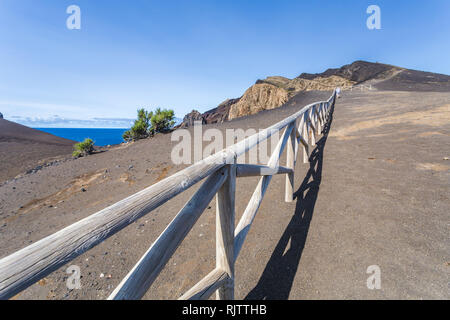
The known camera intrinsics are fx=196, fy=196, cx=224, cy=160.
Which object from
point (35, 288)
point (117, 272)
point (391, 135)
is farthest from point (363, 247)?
point (391, 135)

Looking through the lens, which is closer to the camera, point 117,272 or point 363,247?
point 363,247

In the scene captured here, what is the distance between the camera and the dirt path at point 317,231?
2057 mm

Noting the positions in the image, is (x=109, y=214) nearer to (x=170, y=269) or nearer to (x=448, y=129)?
(x=170, y=269)

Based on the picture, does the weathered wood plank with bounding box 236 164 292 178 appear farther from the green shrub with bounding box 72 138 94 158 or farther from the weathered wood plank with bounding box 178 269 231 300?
the green shrub with bounding box 72 138 94 158

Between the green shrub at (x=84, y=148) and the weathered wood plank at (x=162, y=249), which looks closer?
the weathered wood plank at (x=162, y=249)

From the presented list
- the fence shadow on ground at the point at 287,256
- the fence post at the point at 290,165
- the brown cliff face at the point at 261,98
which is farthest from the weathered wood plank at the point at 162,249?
the brown cliff face at the point at 261,98

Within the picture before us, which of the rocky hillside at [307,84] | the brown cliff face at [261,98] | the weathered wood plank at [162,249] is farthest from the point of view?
the brown cliff face at [261,98]

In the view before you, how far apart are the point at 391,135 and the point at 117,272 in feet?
27.6

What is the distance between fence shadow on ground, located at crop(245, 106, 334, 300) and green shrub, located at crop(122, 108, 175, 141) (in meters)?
12.1

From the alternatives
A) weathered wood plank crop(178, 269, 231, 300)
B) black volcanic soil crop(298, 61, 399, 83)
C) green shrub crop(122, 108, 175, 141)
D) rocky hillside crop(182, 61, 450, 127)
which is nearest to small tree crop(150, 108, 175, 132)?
green shrub crop(122, 108, 175, 141)

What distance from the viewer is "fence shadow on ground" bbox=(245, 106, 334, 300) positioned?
6.83ft

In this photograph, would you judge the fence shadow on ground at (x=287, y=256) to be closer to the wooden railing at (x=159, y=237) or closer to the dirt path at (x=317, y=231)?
the dirt path at (x=317, y=231)

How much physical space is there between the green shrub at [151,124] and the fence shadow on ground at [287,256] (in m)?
12.1
